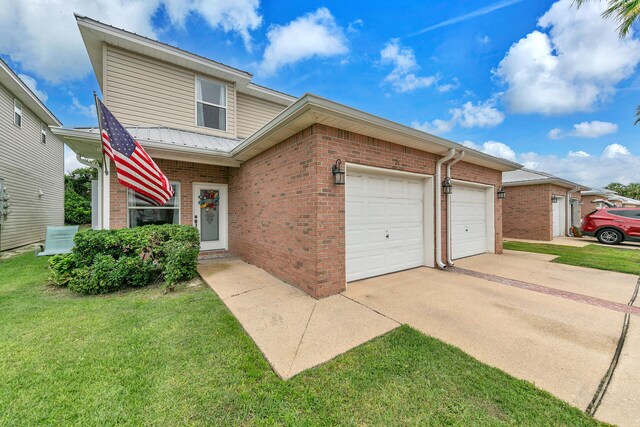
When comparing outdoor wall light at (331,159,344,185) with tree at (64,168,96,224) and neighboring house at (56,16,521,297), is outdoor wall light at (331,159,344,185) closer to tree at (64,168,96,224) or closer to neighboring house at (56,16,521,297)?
neighboring house at (56,16,521,297)

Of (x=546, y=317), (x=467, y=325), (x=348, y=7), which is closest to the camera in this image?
(x=467, y=325)

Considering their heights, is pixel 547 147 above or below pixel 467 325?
above

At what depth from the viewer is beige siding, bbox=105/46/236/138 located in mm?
6930

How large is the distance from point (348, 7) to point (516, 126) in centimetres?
1242

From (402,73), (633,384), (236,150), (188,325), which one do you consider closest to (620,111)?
(402,73)

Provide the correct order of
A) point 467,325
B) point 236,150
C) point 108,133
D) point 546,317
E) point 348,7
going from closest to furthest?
point 467,325, point 546,317, point 108,133, point 236,150, point 348,7

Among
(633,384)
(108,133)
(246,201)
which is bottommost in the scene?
(633,384)

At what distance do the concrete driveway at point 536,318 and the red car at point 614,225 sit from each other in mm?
7725

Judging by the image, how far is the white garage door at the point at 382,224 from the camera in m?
4.74

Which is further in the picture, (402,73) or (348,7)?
(402,73)

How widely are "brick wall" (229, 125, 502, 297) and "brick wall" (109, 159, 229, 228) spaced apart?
1964mm

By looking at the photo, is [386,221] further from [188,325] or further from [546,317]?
[188,325]

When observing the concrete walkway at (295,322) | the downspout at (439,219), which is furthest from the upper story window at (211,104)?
the downspout at (439,219)

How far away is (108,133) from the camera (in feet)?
11.5
